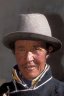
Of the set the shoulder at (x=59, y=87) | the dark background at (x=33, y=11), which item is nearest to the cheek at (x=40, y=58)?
the shoulder at (x=59, y=87)

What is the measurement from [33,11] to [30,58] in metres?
0.82

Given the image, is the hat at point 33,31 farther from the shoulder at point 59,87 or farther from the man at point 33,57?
the shoulder at point 59,87

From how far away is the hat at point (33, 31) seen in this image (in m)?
1.70

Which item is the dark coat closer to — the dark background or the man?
the man

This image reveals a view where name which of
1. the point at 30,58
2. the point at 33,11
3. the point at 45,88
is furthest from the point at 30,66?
the point at 33,11

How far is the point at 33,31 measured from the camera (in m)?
1.71

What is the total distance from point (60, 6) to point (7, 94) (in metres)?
0.83

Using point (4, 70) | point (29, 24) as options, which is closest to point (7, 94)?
point (29, 24)

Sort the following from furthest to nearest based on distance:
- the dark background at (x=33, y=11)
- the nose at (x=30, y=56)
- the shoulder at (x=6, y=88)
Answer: the dark background at (x=33, y=11) < the shoulder at (x=6, y=88) < the nose at (x=30, y=56)

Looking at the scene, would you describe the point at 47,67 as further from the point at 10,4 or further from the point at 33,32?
the point at 10,4

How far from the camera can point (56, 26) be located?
242 cm

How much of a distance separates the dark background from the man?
64 centimetres

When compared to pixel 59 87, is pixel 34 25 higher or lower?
higher

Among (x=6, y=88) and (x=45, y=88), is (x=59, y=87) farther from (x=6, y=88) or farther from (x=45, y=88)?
(x=6, y=88)
